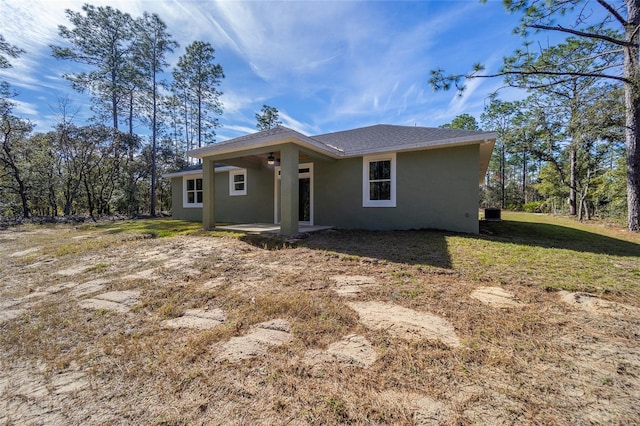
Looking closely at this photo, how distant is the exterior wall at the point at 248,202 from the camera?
977 centimetres

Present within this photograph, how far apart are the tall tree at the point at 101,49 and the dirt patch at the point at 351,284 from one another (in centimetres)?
1904

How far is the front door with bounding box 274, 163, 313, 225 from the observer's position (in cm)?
879

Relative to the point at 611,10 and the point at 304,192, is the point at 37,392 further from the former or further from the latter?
the point at 611,10

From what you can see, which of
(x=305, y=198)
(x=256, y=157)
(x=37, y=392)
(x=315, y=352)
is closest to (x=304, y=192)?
(x=305, y=198)

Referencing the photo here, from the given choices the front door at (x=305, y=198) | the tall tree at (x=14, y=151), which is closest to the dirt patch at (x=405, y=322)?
the front door at (x=305, y=198)

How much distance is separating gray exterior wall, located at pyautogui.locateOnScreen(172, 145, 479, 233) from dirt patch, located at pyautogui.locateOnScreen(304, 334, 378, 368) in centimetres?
588

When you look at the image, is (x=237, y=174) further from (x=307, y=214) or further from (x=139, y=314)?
(x=139, y=314)

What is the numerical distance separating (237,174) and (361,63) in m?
6.70

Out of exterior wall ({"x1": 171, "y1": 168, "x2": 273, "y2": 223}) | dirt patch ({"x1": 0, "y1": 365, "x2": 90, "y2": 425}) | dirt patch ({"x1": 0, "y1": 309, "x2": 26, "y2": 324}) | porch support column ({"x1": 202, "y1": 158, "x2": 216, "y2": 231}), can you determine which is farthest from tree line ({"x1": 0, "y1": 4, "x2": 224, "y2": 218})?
dirt patch ({"x1": 0, "y1": 365, "x2": 90, "y2": 425})

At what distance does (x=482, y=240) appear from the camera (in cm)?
568

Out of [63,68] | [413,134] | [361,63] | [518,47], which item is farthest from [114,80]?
[518,47]

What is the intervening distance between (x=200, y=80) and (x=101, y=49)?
5.57 m

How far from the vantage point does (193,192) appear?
40.4 ft

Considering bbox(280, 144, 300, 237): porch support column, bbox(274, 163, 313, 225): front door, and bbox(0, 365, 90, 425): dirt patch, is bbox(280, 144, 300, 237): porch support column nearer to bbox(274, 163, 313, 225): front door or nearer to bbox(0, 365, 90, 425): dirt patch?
bbox(274, 163, 313, 225): front door
